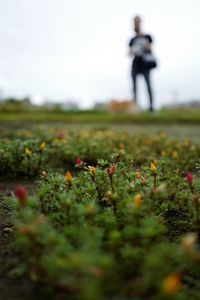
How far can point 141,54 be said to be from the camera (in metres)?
7.41

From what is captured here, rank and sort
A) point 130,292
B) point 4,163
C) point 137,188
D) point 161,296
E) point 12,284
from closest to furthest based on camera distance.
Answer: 1. point 161,296
2. point 130,292
3. point 12,284
4. point 137,188
5. point 4,163

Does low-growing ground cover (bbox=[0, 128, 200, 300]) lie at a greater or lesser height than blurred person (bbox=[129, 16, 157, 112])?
lesser

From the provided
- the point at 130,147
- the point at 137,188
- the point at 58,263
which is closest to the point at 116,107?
the point at 130,147

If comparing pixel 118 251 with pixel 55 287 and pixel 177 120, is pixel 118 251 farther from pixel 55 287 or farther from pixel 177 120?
pixel 177 120

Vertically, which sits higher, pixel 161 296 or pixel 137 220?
pixel 137 220

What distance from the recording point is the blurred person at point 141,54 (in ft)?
23.9

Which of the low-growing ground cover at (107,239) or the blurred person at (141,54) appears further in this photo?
the blurred person at (141,54)

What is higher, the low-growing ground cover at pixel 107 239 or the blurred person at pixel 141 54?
the blurred person at pixel 141 54

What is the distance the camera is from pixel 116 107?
15.4 metres

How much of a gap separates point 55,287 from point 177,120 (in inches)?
339

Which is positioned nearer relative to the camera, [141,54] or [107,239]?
[107,239]

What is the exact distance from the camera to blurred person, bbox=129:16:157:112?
7.29 m

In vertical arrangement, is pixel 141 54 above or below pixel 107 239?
above

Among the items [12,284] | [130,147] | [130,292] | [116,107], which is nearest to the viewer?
[130,292]
